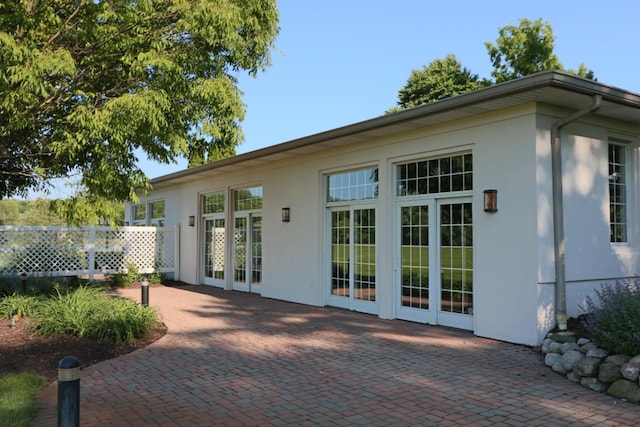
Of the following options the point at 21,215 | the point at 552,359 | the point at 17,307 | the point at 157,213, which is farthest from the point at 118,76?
the point at 21,215

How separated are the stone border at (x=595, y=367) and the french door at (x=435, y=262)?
1.98m

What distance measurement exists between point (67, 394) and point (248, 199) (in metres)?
10.7

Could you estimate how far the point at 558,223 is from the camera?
7.06m

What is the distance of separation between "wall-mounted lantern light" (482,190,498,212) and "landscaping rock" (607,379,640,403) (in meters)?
3.02

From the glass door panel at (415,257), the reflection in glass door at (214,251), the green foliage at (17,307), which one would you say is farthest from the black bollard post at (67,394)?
the reflection in glass door at (214,251)

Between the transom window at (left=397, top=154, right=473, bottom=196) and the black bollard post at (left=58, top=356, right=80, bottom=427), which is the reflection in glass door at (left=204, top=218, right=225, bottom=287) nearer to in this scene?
the transom window at (left=397, top=154, right=473, bottom=196)

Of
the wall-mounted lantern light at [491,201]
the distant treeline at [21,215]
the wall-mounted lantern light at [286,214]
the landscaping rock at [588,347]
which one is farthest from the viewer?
the distant treeline at [21,215]

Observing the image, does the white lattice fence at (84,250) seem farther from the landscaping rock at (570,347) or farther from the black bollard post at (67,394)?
the landscaping rock at (570,347)

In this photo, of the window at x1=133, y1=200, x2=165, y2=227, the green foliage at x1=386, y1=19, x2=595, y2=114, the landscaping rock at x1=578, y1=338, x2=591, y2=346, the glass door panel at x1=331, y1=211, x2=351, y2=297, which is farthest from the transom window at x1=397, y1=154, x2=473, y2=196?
the green foliage at x1=386, y1=19, x2=595, y2=114

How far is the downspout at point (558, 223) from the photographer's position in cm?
692

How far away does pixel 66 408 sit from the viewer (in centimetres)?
303

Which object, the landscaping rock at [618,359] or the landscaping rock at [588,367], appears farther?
the landscaping rock at [588,367]

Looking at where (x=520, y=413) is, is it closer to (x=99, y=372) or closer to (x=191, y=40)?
(x=99, y=372)

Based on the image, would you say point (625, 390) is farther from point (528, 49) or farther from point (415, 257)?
point (528, 49)
